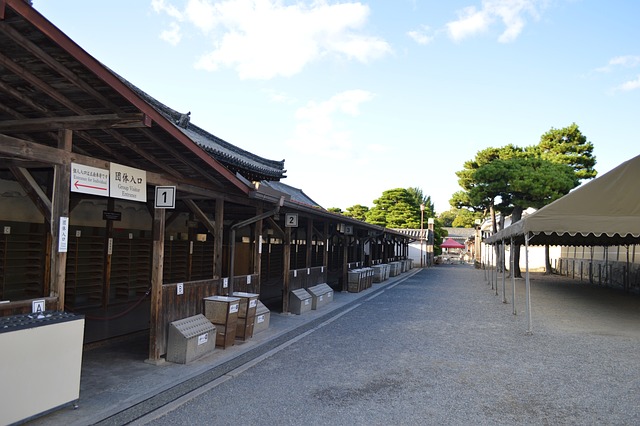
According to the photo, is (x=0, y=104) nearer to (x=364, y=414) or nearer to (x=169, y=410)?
(x=169, y=410)

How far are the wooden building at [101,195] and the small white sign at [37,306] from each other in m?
0.04

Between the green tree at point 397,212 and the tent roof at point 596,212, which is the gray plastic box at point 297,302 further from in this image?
the green tree at point 397,212

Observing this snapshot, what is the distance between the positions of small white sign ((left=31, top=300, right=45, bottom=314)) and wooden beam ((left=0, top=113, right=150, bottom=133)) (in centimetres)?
192

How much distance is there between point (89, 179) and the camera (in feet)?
17.5

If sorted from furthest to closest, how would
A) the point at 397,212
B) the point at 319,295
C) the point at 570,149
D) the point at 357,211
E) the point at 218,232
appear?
1. the point at 357,211
2. the point at 397,212
3. the point at 570,149
4. the point at 319,295
5. the point at 218,232

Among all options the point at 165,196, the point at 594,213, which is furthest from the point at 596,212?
the point at 165,196

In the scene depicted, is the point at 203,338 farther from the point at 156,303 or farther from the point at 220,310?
the point at 156,303

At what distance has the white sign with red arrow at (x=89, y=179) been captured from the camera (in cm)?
511

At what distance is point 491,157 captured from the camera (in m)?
36.7

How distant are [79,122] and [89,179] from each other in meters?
0.72

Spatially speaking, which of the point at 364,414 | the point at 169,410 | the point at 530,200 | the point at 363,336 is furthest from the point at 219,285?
the point at 530,200

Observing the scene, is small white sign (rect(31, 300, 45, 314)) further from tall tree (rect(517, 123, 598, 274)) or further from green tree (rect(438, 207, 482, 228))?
green tree (rect(438, 207, 482, 228))

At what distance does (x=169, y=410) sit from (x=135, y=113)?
3272 millimetres

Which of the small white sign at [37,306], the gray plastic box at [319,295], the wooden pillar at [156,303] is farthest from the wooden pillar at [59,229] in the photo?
the gray plastic box at [319,295]
